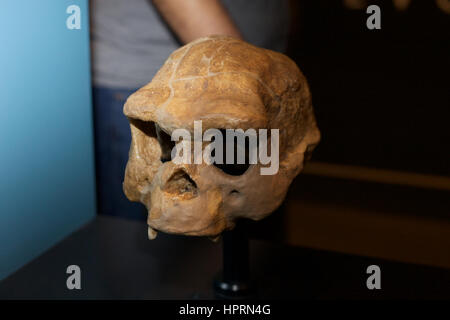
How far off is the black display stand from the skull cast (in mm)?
347

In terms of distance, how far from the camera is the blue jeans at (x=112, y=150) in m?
2.33

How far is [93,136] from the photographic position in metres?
2.41

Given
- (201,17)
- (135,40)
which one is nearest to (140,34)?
(135,40)

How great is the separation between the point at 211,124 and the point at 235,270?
719 millimetres

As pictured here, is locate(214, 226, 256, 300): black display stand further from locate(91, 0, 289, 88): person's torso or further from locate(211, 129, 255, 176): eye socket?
locate(91, 0, 289, 88): person's torso

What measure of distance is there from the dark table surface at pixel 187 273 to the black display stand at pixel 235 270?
5cm

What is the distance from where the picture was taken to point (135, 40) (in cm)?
219
